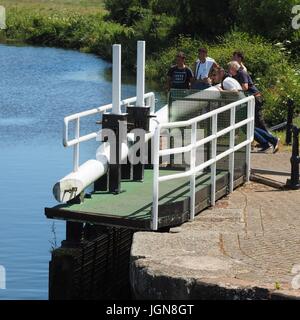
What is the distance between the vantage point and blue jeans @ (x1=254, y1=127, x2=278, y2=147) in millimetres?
18906

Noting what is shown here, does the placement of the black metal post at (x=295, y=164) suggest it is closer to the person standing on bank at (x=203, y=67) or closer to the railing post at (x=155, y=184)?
the person standing on bank at (x=203, y=67)

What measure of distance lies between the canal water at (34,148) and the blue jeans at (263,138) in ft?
12.2

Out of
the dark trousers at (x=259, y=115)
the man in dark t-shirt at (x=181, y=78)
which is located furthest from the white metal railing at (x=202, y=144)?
the dark trousers at (x=259, y=115)

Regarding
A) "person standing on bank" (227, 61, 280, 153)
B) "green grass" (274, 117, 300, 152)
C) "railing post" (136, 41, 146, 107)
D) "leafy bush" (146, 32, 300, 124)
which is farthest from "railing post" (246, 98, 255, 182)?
"leafy bush" (146, 32, 300, 124)

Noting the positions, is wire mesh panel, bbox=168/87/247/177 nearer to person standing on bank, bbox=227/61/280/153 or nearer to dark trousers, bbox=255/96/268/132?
person standing on bank, bbox=227/61/280/153

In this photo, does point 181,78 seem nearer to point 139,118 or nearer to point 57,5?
point 139,118

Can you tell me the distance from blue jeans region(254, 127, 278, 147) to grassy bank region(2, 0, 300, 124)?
24.1 ft

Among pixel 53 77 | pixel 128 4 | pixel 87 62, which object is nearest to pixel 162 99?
pixel 53 77

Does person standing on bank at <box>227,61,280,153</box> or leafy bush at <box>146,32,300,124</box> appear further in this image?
leafy bush at <box>146,32,300,124</box>

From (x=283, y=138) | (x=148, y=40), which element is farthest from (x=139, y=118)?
(x=148, y=40)

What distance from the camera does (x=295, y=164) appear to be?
49.9 ft

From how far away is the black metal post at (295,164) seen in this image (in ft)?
49.6

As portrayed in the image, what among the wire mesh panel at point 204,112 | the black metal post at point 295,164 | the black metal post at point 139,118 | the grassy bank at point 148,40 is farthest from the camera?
the grassy bank at point 148,40

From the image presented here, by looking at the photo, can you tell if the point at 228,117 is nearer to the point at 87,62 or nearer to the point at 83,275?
the point at 83,275
